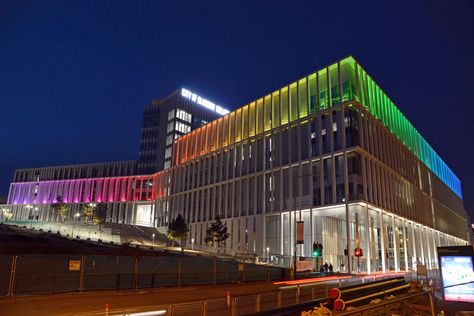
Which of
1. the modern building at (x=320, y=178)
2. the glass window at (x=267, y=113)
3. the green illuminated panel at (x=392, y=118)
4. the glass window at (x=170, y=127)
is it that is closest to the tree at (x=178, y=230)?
the modern building at (x=320, y=178)

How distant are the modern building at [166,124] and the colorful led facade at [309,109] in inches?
823

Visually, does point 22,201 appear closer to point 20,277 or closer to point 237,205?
point 237,205

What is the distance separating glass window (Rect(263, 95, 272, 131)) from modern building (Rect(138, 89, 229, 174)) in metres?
45.3

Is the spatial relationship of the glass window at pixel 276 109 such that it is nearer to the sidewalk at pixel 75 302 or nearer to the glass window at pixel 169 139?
the sidewalk at pixel 75 302

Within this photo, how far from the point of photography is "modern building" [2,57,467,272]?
54.8m

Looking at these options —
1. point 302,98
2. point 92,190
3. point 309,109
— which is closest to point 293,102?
point 302,98

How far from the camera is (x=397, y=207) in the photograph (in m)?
63.5

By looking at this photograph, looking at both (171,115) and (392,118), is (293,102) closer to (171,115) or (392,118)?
(392,118)

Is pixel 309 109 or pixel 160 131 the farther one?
pixel 160 131

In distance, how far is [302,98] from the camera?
62.9 m

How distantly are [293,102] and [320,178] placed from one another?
48.9 feet

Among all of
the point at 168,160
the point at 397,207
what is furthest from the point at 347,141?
the point at 168,160

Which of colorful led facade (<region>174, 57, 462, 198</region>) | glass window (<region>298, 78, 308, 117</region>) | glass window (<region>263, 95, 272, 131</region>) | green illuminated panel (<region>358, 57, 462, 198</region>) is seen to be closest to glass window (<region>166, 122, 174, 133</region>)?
colorful led facade (<region>174, 57, 462, 198</region>)

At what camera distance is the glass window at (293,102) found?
63.4m
